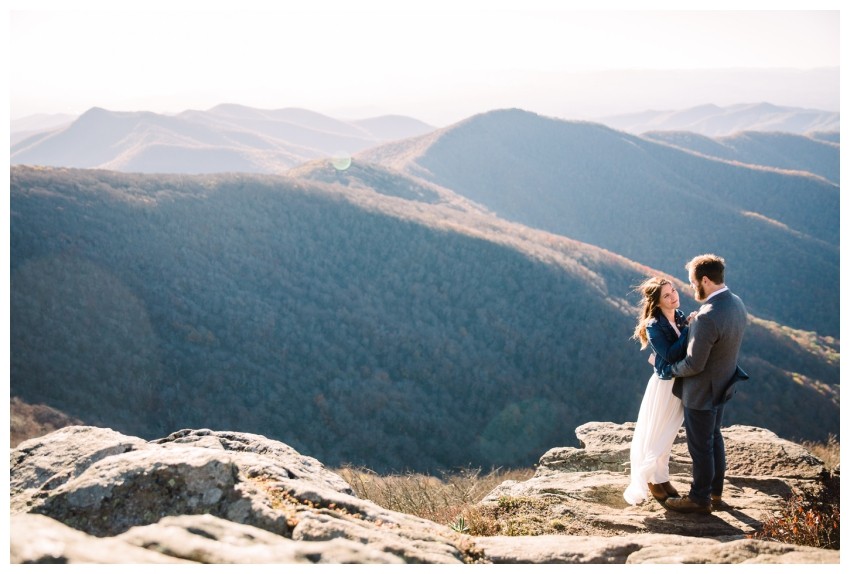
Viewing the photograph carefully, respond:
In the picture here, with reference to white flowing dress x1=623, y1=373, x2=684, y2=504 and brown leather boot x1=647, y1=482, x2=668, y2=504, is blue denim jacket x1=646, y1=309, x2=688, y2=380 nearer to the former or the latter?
white flowing dress x1=623, y1=373, x2=684, y2=504

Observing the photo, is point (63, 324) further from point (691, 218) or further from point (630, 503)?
point (691, 218)

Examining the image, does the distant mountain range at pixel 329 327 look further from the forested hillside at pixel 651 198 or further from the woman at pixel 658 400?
the forested hillside at pixel 651 198

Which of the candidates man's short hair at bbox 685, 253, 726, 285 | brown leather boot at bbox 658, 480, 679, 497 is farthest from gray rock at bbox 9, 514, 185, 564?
man's short hair at bbox 685, 253, 726, 285

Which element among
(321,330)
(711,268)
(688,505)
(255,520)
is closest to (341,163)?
(321,330)

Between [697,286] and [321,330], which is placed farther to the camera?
[321,330]

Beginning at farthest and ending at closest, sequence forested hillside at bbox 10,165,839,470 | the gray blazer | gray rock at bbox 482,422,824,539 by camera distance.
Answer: forested hillside at bbox 10,165,839,470 < gray rock at bbox 482,422,824,539 < the gray blazer

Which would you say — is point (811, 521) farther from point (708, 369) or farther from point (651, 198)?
point (651, 198)
